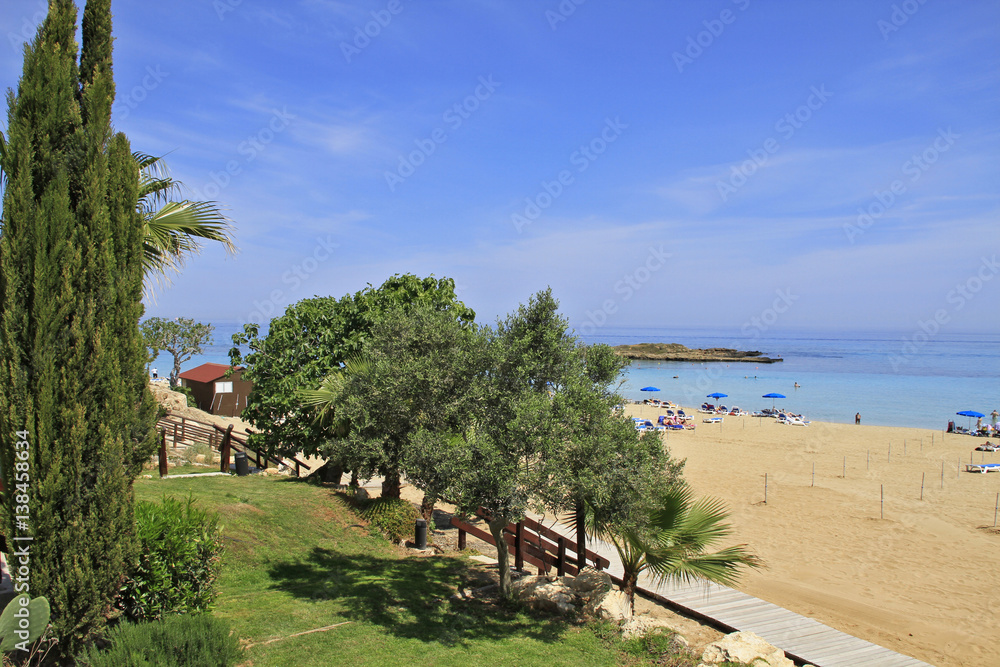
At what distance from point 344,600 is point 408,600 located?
42.6 inches

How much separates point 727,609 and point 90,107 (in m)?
12.3

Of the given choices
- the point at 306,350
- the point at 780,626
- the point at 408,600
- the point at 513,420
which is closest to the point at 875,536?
the point at 780,626

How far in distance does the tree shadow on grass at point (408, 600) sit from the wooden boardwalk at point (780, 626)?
320 centimetres

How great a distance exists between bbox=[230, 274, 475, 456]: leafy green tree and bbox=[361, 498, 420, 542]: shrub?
8.93 feet

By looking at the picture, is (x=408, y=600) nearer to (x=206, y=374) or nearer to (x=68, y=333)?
(x=68, y=333)

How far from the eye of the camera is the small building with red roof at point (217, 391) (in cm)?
4181

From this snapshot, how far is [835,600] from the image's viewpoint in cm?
1392

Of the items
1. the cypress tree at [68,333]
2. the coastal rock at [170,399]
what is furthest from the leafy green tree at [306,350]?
the coastal rock at [170,399]

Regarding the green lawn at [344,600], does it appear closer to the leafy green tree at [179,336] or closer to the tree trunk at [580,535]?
the tree trunk at [580,535]

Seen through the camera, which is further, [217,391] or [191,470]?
[217,391]

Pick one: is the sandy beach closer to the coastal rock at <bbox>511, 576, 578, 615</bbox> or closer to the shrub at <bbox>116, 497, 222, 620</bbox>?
the coastal rock at <bbox>511, 576, 578, 615</bbox>

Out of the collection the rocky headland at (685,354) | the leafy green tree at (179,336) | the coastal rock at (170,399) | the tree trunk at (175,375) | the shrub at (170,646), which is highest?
the rocky headland at (685,354)

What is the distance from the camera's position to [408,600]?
9719 millimetres

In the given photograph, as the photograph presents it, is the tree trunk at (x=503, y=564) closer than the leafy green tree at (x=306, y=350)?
Yes
